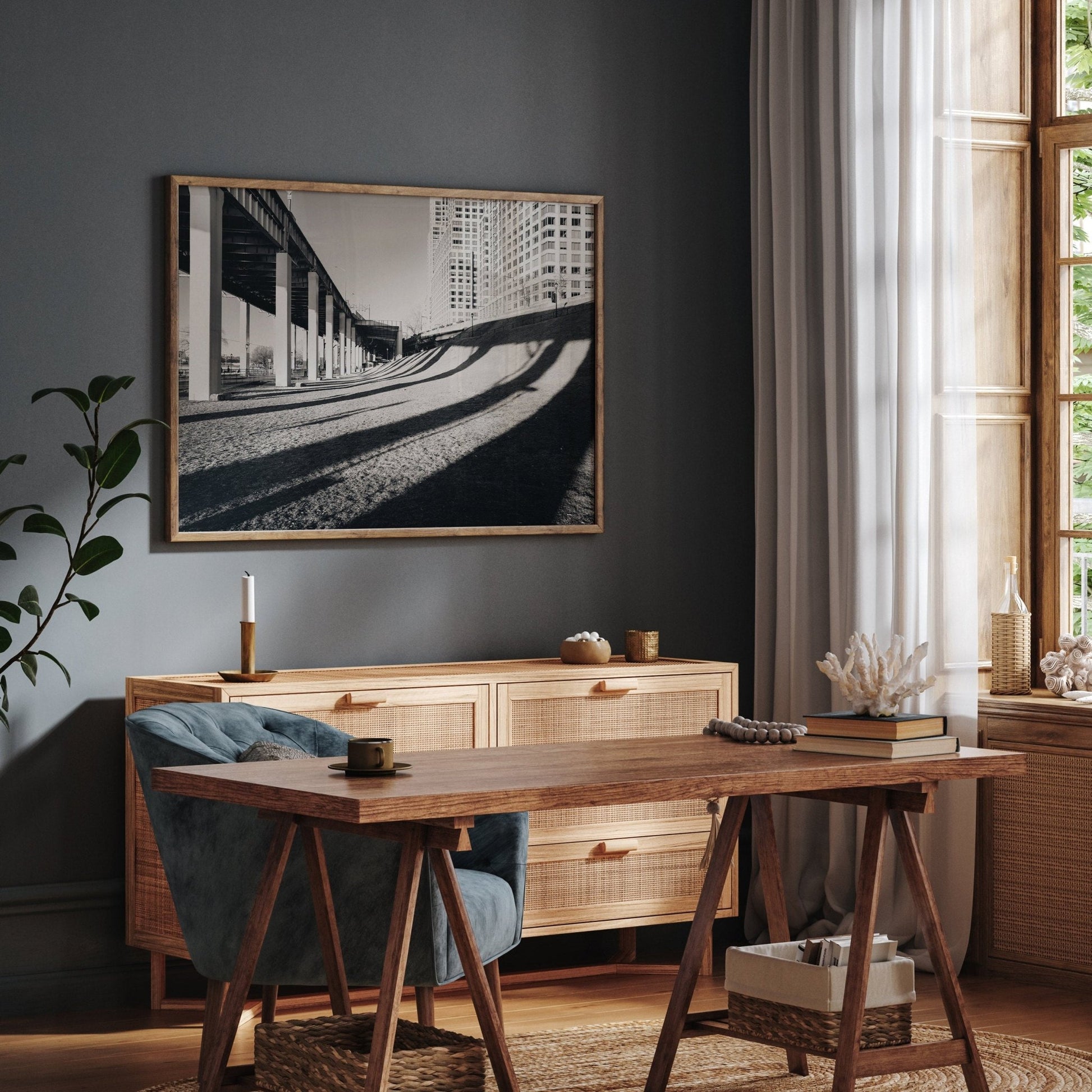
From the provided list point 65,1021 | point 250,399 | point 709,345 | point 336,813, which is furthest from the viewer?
point 709,345

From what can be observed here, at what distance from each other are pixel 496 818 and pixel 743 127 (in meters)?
2.57

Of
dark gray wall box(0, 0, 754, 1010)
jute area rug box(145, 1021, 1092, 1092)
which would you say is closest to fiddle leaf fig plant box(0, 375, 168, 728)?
dark gray wall box(0, 0, 754, 1010)

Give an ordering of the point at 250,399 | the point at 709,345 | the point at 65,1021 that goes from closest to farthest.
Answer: the point at 65,1021
the point at 250,399
the point at 709,345

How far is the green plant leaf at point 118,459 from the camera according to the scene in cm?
416

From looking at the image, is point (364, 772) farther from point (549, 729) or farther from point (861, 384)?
point (861, 384)

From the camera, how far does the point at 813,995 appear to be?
341cm

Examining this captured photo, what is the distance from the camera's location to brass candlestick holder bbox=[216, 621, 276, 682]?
436 cm

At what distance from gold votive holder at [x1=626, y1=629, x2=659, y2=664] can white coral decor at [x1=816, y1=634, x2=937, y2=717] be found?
137 cm

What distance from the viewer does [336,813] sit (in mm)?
2723

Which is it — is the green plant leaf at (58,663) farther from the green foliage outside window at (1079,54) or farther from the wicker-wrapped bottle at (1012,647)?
the green foliage outside window at (1079,54)

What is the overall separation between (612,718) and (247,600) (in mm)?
1036

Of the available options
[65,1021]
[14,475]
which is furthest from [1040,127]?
[65,1021]

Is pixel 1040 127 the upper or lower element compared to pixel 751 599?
upper

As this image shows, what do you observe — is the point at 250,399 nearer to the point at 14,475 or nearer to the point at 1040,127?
the point at 14,475
